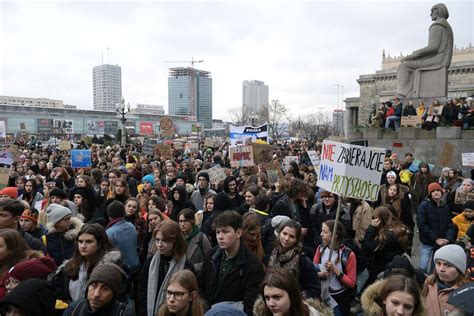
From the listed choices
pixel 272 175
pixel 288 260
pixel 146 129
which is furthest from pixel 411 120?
pixel 146 129

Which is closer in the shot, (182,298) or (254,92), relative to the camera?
(182,298)

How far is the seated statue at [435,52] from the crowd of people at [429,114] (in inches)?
41.8

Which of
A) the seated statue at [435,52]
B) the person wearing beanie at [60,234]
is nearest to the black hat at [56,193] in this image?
the person wearing beanie at [60,234]

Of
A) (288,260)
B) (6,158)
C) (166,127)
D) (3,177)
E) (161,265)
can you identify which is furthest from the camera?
A: (166,127)

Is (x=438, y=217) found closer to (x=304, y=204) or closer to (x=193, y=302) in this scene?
(x=304, y=204)

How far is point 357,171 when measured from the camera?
507 cm

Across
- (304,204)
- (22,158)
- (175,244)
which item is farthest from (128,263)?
(22,158)

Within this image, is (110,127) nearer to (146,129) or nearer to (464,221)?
(146,129)

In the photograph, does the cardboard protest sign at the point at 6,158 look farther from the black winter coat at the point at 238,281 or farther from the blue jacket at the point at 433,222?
the blue jacket at the point at 433,222

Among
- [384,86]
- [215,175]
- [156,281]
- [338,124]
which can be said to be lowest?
[156,281]

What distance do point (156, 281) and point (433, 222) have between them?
451 cm

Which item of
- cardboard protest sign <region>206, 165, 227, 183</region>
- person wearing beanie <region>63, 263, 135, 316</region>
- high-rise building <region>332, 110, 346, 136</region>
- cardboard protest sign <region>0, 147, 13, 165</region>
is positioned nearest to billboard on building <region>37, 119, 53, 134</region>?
high-rise building <region>332, 110, 346, 136</region>

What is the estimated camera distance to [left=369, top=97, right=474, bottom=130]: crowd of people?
52.4ft

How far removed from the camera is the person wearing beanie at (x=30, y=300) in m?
2.75
